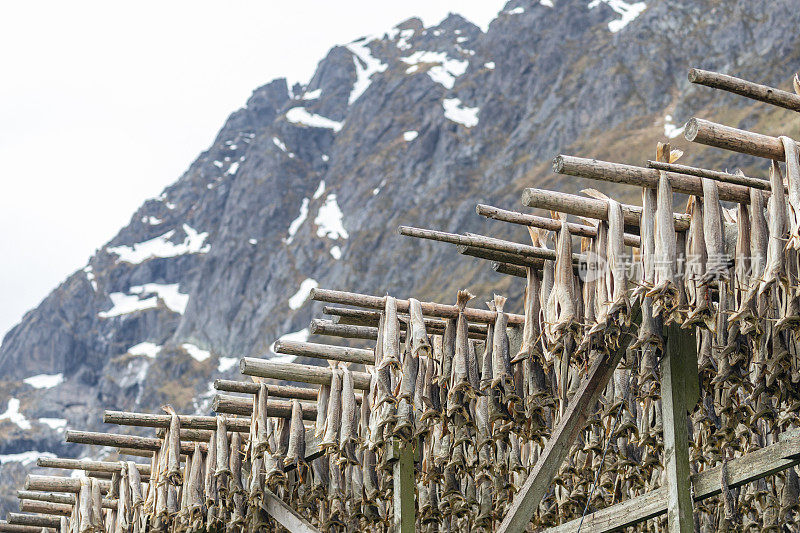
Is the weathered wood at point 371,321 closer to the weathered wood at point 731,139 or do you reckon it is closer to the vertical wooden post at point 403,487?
the vertical wooden post at point 403,487

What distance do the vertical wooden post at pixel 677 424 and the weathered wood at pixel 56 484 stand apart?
7425 millimetres

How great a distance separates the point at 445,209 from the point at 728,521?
114097 millimetres

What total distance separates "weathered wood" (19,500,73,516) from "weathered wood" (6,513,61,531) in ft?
0.25

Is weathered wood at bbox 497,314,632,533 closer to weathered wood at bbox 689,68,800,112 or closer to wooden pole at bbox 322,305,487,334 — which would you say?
wooden pole at bbox 322,305,487,334

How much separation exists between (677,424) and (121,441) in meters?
6.43

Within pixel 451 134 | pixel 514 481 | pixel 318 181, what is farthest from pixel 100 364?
pixel 514 481

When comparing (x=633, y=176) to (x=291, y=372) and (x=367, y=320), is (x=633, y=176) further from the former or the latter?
(x=291, y=372)

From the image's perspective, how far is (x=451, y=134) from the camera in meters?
138

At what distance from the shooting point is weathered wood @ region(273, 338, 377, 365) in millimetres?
10125

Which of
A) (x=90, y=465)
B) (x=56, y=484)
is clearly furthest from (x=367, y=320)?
(x=56, y=484)

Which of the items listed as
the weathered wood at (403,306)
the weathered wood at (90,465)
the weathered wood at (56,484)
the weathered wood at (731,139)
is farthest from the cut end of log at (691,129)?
the weathered wood at (56,484)

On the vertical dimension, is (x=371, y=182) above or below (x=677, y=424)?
above

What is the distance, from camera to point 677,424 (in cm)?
782

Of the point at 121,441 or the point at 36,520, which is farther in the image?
the point at 36,520
